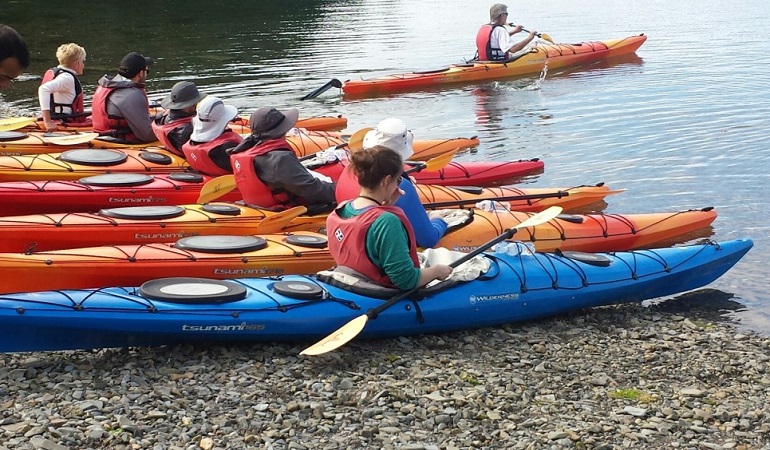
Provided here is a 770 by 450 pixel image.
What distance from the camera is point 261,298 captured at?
17.6 feet

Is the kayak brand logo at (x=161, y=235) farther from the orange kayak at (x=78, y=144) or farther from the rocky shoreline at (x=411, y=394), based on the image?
the orange kayak at (x=78, y=144)

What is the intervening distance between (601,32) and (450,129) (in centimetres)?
1050

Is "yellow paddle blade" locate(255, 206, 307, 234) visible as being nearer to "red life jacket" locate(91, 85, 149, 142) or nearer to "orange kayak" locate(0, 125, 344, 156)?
"orange kayak" locate(0, 125, 344, 156)

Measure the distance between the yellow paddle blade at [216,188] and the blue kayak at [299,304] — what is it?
6.33 feet

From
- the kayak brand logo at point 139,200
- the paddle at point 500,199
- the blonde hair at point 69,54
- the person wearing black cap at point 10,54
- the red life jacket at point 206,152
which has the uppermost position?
the person wearing black cap at point 10,54

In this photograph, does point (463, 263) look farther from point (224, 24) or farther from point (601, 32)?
point (224, 24)

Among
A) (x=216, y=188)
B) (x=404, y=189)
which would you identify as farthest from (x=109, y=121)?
(x=404, y=189)

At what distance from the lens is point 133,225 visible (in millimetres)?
6785

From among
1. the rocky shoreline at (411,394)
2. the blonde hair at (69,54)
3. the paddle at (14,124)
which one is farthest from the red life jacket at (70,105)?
the rocky shoreline at (411,394)

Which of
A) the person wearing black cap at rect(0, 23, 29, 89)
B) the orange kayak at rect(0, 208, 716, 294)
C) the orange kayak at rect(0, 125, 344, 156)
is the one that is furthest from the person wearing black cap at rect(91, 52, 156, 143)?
the person wearing black cap at rect(0, 23, 29, 89)

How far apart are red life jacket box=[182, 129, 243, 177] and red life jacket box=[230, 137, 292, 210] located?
978mm

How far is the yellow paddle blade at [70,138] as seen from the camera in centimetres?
940

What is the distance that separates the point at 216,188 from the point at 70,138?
2878 mm

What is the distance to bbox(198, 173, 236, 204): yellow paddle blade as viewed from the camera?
741 centimetres
